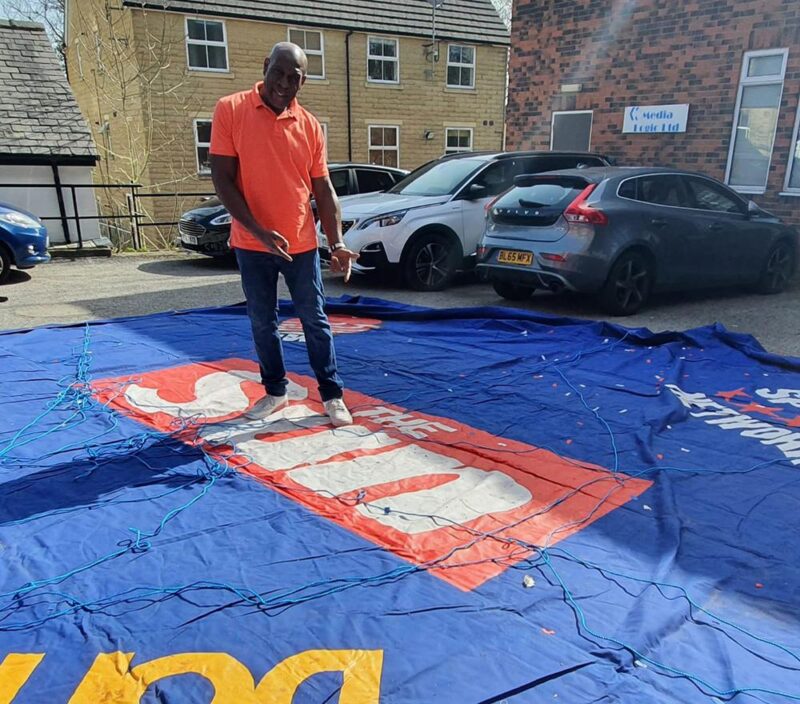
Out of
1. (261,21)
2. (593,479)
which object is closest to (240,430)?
(593,479)

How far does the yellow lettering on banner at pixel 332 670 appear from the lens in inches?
70.4

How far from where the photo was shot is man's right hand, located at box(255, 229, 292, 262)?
132 inches

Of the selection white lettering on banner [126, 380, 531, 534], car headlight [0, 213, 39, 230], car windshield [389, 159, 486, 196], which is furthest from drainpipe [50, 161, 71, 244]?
white lettering on banner [126, 380, 531, 534]

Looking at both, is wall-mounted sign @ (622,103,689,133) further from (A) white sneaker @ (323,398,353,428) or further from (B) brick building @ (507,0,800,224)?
(A) white sneaker @ (323,398,353,428)

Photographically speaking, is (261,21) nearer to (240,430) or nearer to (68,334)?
(68,334)

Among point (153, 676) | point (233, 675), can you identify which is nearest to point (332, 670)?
point (233, 675)

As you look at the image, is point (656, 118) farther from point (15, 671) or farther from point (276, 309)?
point (15, 671)

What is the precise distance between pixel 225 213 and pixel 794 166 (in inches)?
336

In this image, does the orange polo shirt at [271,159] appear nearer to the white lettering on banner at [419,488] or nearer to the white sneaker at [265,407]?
the white sneaker at [265,407]

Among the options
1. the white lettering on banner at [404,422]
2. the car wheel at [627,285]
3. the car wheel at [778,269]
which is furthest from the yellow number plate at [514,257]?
the white lettering on banner at [404,422]

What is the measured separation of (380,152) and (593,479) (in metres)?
19.4

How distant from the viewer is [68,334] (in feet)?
18.3

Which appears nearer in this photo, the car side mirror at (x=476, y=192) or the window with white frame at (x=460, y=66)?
the car side mirror at (x=476, y=192)

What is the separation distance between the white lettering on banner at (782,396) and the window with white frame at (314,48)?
1803 centimetres
